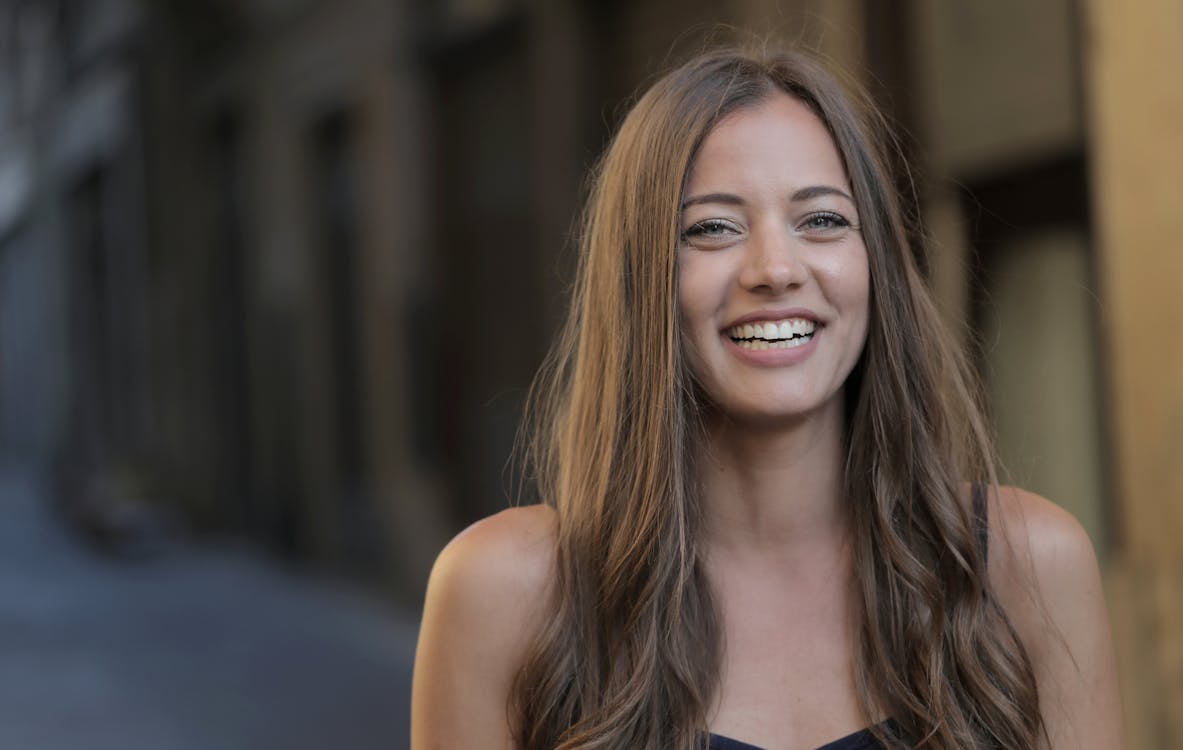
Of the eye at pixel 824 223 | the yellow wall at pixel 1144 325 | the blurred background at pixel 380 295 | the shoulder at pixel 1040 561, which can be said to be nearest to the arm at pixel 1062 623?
the shoulder at pixel 1040 561

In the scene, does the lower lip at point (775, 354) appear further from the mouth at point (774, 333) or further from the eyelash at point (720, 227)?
the eyelash at point (720, 227)

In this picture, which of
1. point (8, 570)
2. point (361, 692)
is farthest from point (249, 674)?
point (8, 570)

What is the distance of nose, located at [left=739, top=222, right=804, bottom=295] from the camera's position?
2.33 metres

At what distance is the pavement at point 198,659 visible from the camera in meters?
7.78

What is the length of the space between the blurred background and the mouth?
0.65 metres

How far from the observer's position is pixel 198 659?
9859mm

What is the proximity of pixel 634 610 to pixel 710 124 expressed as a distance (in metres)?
0.78

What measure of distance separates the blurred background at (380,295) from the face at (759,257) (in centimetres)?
44

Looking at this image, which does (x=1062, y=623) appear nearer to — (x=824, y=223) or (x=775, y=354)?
(x=775, y=354)

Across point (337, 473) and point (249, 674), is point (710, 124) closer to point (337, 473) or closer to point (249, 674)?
point (249, 674)

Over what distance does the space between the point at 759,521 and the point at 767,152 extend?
2.04ft

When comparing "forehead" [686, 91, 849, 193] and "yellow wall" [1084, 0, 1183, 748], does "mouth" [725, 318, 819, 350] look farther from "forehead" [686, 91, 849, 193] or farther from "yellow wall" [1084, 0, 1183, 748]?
"yellow wall" [1084, 0, 1183, 748]

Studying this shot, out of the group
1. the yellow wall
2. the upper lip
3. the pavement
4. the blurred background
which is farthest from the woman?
the pavement

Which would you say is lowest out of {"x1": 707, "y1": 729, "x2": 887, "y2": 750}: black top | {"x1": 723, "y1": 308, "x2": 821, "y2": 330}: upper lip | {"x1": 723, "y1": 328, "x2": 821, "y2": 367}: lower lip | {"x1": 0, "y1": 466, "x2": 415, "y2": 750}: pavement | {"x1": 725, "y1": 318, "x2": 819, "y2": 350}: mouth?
{"x1": 0, "y1": 466, "x2": 415, "y2": 750}: pavement
